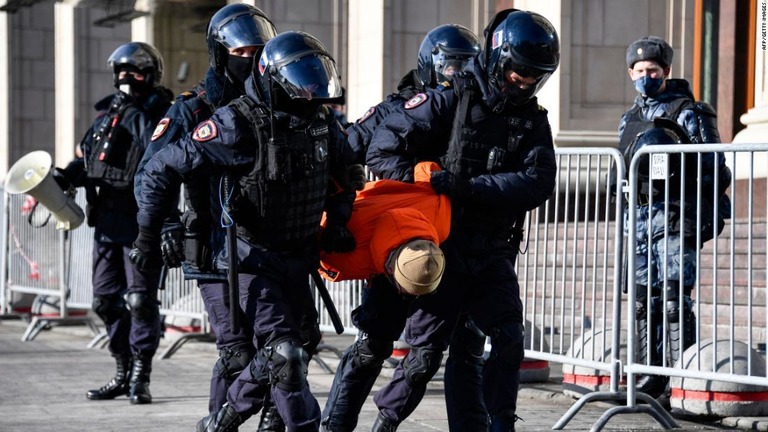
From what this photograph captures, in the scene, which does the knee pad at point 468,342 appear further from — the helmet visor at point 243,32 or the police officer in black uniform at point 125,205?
the police officer in black uniform at point 125,205

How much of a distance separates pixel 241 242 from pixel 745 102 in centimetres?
881

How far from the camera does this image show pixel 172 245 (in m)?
5.89

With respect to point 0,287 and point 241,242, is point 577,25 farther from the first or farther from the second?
point 241,242

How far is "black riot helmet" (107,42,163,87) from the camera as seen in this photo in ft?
→ 27.8

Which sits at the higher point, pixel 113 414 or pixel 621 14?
pixel 621 14

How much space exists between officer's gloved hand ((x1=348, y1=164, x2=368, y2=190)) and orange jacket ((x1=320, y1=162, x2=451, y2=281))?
43mm

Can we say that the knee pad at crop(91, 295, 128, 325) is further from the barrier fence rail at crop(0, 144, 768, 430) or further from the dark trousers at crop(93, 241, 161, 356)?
the barrier fence rail at crop(0, 144, 768, 430)

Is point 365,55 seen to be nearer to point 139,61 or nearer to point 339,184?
point 139,61

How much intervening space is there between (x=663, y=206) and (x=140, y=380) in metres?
3.03

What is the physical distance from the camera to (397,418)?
6.05 meters

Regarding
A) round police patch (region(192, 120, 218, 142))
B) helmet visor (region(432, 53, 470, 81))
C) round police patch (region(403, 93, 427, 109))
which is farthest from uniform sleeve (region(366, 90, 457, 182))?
helmet visor (region(432, 53, 470, 81))

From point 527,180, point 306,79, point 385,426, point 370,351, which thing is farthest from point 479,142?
point 385,426

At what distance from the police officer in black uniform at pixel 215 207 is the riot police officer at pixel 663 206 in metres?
2.41

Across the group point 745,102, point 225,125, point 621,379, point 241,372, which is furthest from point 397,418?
point 745,102
